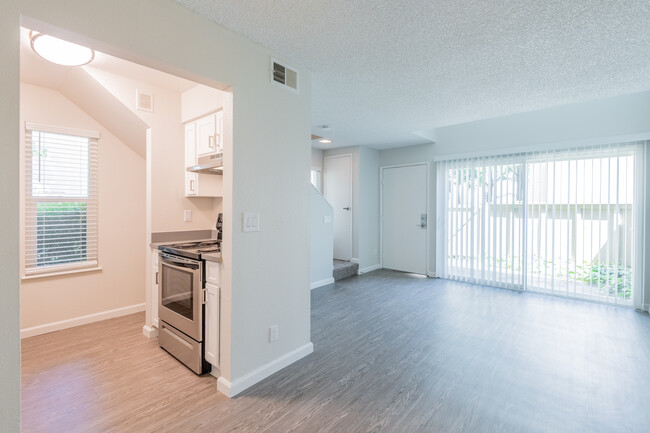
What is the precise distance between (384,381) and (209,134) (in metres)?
2.65

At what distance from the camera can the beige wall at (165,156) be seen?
305 cm

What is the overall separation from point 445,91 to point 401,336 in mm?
2535

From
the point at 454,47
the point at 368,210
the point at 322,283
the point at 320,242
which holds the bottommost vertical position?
the point at 322,283

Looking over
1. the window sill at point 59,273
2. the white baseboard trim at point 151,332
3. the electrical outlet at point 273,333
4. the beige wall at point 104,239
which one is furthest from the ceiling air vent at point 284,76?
the window sill at point 59,273

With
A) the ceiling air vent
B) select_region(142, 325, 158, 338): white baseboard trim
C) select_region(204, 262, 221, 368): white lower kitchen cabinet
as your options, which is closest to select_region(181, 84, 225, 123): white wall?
the ceiling air vent

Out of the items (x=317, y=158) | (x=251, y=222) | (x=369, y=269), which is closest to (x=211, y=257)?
(x=251, y=222)

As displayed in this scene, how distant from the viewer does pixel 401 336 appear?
10.4ft

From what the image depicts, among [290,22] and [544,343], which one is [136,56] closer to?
[290,22]

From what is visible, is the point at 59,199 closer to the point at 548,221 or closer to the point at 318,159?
the point at 318,159

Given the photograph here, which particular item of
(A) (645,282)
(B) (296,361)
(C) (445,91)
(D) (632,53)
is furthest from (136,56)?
(A) (645,282)

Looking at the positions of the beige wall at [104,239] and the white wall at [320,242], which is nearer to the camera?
the beige wall at [104,239]

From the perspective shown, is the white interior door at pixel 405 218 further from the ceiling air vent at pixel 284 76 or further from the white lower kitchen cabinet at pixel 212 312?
the white lower kitchen cabinet at pixel 212 312

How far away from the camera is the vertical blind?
404 cm

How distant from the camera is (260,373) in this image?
7.68ft
